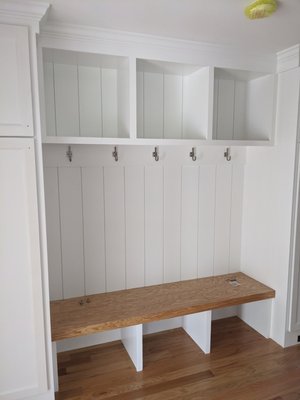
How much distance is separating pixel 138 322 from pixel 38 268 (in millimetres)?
782

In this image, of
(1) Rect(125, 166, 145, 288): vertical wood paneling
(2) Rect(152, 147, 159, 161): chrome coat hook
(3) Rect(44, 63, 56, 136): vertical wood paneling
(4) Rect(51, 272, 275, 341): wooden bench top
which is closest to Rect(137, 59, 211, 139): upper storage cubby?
(2) Rect(152, 147, 159, 161): chrome coat hook

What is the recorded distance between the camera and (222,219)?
2.79 m

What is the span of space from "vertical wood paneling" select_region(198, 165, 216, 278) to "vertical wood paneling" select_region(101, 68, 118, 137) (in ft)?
2.66

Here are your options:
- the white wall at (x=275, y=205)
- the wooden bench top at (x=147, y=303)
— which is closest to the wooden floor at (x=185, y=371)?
the white wall at (x=275, y=205)

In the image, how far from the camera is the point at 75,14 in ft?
5.52

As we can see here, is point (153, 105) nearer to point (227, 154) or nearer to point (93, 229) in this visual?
point (227, 154)

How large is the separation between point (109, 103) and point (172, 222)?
1.04 meters

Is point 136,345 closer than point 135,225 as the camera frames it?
Yes

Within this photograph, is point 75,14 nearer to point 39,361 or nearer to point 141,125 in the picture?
point 141,125

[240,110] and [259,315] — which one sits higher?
[240,110]

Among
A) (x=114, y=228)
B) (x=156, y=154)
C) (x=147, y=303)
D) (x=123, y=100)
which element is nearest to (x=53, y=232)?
(x=114, y=228)

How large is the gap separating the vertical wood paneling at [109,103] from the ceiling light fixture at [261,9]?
100 centimetres

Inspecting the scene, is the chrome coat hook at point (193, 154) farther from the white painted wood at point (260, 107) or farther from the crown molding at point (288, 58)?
the crown molding at point (288, 58)

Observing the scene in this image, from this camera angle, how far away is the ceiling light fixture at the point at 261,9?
1517 mm
